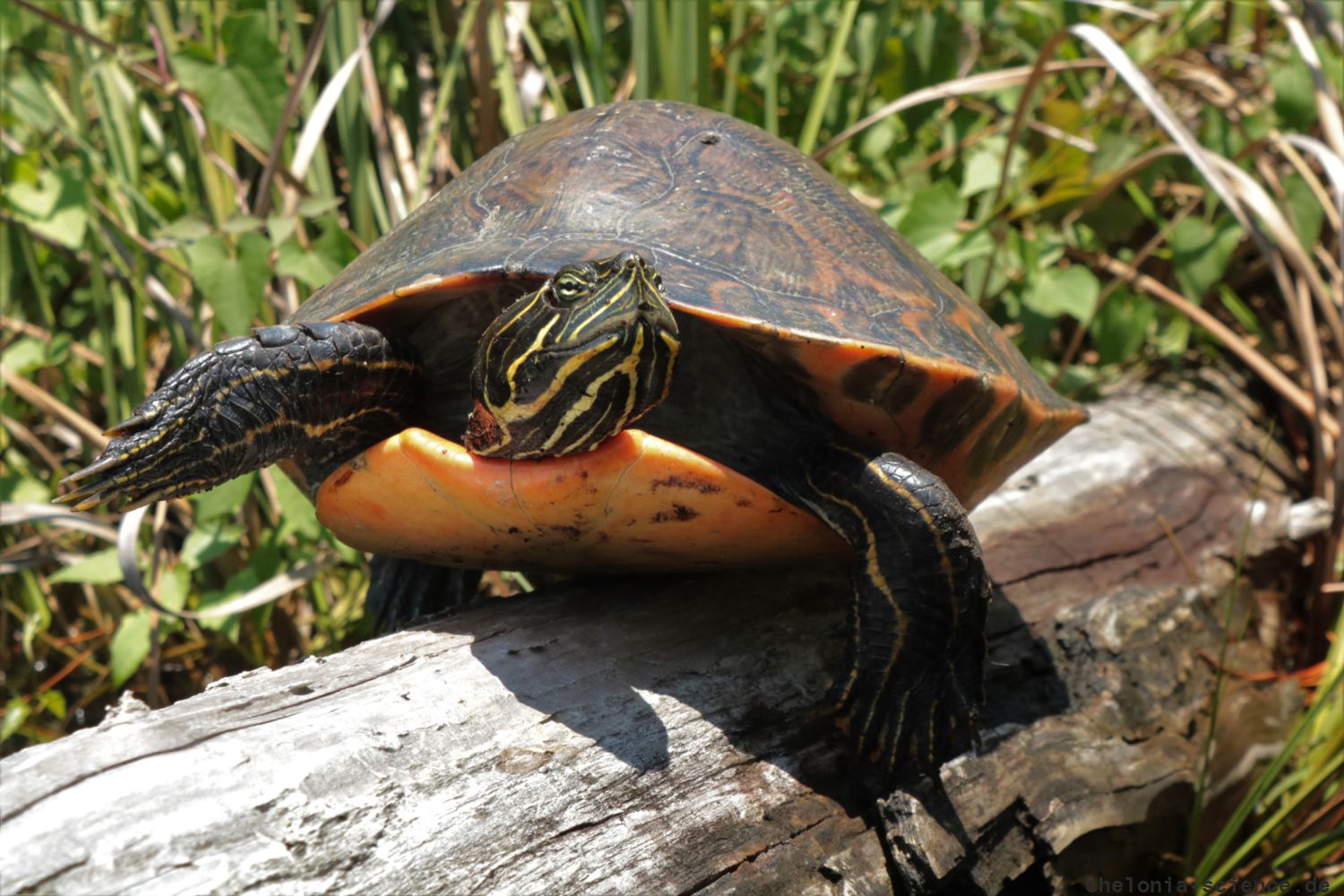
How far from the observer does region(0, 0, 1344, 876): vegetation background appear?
271cm

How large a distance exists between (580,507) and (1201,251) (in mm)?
2291

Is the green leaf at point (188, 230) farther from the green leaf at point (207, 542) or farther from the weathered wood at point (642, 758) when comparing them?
the weathered wood at point (642, 758)

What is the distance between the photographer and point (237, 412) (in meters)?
1.83

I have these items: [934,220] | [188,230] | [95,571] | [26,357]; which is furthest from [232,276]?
[934,220]

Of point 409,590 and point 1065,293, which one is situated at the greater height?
point 1065,293

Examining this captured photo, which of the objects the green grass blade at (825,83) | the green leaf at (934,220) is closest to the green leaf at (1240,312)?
the green leaf at (934,220)

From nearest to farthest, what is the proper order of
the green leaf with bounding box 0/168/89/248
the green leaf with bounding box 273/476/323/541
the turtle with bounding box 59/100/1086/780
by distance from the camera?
1. the turtle with bounding box 59/100/1086/780
2. the green leaf with bounding box 273/476/323/541
3. the green leaf with bounding box 0/168/89/248

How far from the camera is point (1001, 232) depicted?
127 inches

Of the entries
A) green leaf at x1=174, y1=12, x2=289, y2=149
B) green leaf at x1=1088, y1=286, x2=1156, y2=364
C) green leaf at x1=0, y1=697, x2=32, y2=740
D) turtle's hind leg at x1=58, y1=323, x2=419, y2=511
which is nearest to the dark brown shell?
turtle's hind leg at x1=58, y1=323, x2=419, y2=511

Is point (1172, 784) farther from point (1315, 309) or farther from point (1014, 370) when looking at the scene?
point (1315, 309)

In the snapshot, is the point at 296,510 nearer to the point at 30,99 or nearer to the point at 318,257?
the point at 318,257

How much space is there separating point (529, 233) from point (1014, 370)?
105 cm

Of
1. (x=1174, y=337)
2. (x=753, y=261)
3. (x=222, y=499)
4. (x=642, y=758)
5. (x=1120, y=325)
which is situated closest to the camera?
(x=642, y=758)

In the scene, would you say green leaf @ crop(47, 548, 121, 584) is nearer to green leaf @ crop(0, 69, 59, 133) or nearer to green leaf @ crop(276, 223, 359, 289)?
green leaf @ crop(276, 223, 359, 289)
